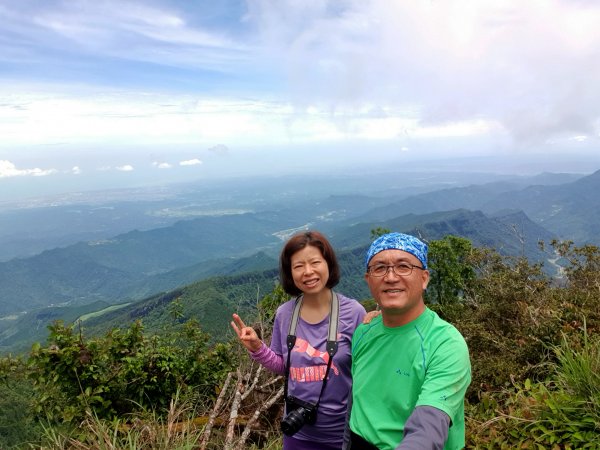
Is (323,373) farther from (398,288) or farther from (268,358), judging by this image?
(398,288)

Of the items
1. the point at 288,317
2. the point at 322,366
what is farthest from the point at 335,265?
the point at 322,366

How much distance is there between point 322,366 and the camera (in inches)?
106

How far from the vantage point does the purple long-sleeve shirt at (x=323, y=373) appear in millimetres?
Answer: 2668

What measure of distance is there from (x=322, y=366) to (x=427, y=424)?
115cm

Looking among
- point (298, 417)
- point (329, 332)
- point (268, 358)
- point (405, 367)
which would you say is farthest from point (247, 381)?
point (405, 367)

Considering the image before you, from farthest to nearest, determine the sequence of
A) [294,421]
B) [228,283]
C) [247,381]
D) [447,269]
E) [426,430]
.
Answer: [228,283] → [447,269] → [247,381] → [294,421] → [426,430]

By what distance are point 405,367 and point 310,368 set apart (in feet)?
3.33

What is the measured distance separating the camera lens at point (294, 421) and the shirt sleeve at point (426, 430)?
115 centimetres

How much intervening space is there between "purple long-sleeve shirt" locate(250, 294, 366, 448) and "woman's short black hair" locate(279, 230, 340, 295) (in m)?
0.33

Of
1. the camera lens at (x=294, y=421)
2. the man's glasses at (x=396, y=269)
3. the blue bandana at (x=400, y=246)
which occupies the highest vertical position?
the blue bandana at (x=400, y=246)

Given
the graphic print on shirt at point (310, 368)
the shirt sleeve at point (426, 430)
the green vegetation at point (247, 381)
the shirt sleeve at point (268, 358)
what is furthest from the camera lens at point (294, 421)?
the shirt sleeve at point (426, 430)

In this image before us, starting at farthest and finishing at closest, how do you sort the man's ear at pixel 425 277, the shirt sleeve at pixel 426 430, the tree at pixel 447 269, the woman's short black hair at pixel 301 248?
1. the tree at pixel 447 269
2. the woman's short black hair at pixel 301 248
3. the man's ear at pixel 425 277
4. the shirt sleeve at pixel 426 430

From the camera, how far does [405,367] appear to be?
6.07 feet

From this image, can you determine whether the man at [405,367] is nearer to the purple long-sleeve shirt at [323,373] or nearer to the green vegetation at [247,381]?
Result: the purple long-sleeve shirt at [323,373]
